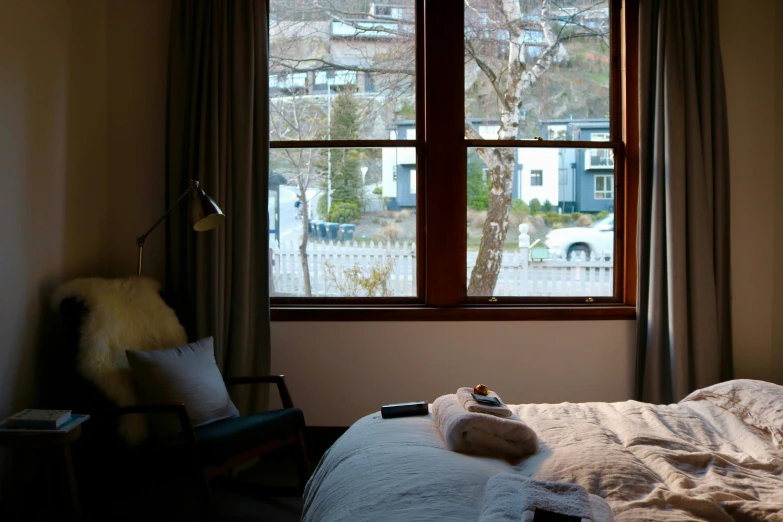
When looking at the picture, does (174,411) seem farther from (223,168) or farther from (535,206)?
(535,206)

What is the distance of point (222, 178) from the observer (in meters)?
3.58

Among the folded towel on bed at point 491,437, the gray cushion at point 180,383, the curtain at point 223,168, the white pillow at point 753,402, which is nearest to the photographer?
the folded towel on bed at point 491,437

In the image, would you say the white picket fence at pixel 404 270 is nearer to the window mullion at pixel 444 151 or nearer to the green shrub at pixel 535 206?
the window mullion at pixel 444 151

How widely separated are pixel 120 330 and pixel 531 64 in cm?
255

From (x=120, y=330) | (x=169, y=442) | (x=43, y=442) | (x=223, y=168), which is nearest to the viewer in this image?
(x=43, y=442)

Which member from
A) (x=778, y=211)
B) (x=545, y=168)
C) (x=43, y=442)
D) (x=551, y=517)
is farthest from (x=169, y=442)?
(x=778, y=211)

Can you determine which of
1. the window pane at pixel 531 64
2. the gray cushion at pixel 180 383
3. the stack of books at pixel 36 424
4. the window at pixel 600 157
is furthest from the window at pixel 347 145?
the stack of books at pixel 36 424

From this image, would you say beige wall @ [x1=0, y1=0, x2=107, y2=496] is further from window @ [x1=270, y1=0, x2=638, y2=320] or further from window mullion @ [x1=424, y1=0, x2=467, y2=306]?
window mullion @ [x1=424, y1=0, x2=467, y2=306]

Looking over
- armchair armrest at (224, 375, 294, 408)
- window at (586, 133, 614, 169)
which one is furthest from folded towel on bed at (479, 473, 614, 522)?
window at (586, 133, 614, 169)

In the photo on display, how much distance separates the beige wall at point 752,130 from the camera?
376cm

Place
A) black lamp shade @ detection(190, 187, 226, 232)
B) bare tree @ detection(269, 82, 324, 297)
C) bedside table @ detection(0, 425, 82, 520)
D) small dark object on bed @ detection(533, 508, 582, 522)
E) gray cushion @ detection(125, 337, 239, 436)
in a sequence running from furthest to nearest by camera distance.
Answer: bare tree @ detection(269, 82, 324, 297) → black lamp shade @ detection(190, 187, 226, 232) → gray cushion @ detection(125, 337, 239, 436) → bedside table @ detection(0, 425, 82, 520) → small dark object on bed @ detection(533, 508, 582, 522)

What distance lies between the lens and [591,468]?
5.56ft

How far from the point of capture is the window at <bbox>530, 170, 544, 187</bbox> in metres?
3.85

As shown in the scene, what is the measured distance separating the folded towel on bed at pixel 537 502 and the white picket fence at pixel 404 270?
2.38 metres
